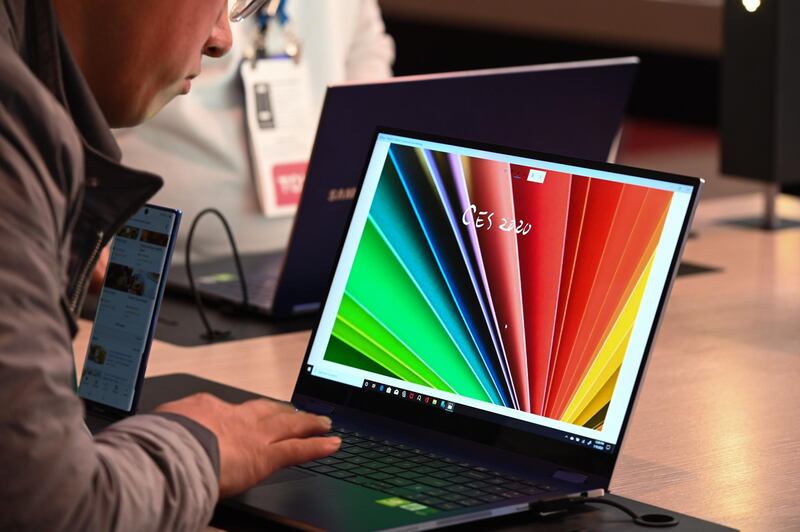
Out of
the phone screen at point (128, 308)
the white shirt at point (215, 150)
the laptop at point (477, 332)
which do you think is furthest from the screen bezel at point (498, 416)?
the white shirt at point (215, 150)

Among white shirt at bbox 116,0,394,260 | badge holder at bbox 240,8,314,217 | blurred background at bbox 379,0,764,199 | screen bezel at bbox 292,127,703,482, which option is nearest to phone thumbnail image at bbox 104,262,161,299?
screen bezel at bbox 292,127,703,482

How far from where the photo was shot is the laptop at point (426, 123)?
5.78ft

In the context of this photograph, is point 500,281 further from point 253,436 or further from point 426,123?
point 426,123

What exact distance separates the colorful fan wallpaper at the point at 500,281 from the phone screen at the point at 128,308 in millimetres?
188

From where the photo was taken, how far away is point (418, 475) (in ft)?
3.89

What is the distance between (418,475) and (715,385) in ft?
1.80

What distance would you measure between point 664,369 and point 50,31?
0.97 metres

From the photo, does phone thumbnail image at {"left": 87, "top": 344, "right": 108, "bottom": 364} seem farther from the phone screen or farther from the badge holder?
the badge holder

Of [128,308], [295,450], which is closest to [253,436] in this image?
[295,450]

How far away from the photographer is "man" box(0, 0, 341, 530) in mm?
835

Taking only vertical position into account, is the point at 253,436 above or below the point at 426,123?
below

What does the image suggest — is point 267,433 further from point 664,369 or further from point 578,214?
point 664,369

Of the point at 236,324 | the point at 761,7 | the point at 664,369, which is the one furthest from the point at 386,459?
the point at 761,7

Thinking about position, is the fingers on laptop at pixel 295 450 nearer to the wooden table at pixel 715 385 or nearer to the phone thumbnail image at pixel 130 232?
the wooden table at pixel 715 385
